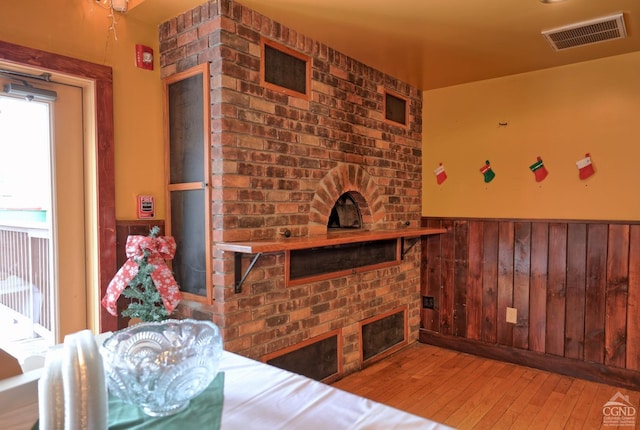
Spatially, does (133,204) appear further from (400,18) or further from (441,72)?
(441,72)

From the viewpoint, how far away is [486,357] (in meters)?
3.41

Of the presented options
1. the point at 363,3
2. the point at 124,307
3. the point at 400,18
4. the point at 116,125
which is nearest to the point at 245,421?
the point at 124,307

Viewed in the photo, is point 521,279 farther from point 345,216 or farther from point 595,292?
point 345,216

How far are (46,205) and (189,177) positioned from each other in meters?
0.73

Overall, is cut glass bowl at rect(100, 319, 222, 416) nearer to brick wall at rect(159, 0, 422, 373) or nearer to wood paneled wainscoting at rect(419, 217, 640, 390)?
brick wall at rect(159, 0, 422, 373)

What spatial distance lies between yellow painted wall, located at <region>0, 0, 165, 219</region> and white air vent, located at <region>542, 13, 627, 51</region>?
95.6 inches

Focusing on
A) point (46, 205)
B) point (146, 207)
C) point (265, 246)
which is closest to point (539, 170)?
point (265, 246)

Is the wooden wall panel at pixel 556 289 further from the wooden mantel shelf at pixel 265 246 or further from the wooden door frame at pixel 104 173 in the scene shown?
the wooden door frame at pixel 104 173

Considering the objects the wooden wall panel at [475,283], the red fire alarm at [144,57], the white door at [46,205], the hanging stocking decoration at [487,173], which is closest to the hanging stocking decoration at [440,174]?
the hanging stocking decoration at [487,173]

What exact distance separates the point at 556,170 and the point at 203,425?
3.16m

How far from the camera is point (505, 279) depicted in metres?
3.34

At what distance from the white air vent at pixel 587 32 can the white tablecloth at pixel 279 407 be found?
2.53 meters

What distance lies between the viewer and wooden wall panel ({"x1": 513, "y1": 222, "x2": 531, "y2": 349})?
3.23m

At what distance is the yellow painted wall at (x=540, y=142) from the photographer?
2873mm
